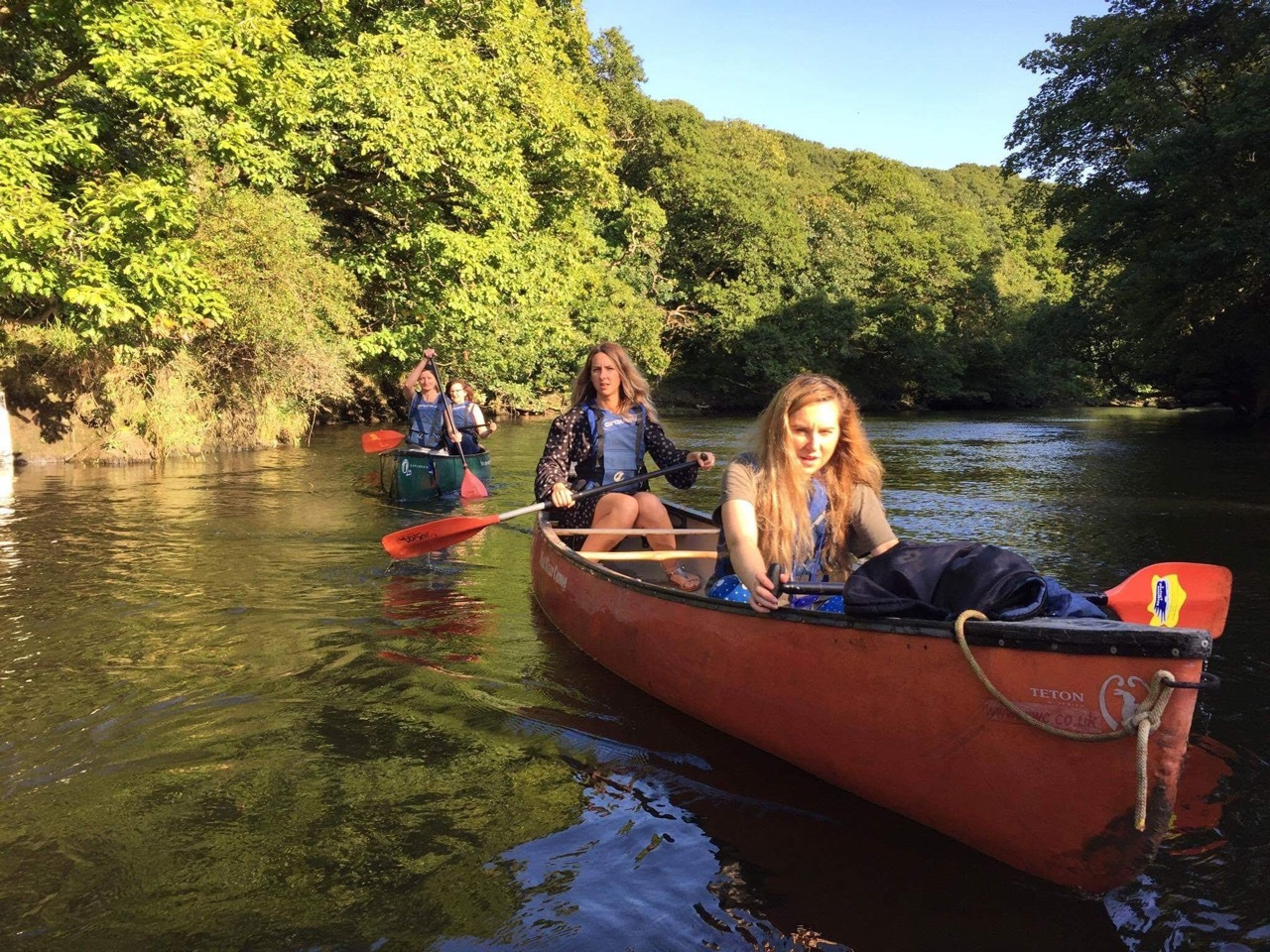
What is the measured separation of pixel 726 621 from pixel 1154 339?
74.6ft

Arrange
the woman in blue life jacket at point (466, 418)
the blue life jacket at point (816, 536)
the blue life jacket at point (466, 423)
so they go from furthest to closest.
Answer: the woman in blue life jacket at point (466, 418), the blue life jacket at point (466, 423), the blue life jacket at point (816, 536)

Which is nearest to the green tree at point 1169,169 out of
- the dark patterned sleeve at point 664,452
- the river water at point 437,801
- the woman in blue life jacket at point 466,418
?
the river water at point 437,801

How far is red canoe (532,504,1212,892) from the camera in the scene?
2779 millimetres

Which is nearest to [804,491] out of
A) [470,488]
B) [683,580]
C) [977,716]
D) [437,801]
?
[977,716]

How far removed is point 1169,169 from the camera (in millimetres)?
18000

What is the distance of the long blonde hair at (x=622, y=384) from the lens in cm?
653

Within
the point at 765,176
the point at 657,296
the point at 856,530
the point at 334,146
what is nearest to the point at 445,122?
the point at 334,146

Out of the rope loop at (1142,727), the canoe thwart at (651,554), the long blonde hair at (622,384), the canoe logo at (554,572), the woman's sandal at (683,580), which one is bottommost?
the woman's sandal at (683,580)

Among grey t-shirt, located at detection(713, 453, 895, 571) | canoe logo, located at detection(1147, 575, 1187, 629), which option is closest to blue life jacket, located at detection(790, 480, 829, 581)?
grey t-shirt, located at detection(713, 453, 895, 571)

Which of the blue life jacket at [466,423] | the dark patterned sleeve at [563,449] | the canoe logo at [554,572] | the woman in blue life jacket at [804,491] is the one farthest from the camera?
the blue life jacket at [466,423]

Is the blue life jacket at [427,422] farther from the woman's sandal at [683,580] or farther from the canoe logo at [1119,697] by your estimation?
the canoe logo at [1119,697]

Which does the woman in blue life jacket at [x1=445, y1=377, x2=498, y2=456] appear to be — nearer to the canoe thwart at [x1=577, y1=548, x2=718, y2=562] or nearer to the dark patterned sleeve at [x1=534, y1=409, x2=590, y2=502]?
the dark patterned sleeve at [x1=534, y1=409, x2=590, y2=502]

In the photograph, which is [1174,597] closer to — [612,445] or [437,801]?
[437,801]

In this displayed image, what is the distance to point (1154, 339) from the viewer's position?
23.4 metres
